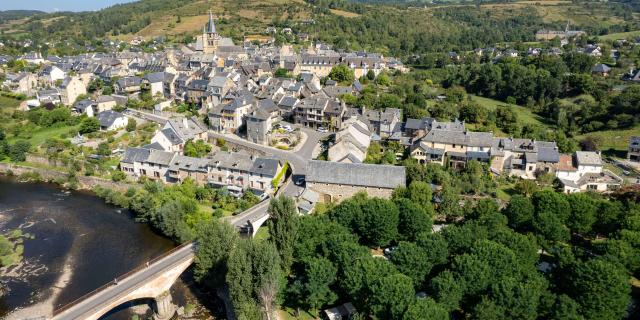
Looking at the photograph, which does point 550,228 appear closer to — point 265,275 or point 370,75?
point 265,275

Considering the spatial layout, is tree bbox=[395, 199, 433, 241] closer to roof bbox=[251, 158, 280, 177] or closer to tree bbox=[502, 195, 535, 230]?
tree bbox=[502, 195, 535, 230]

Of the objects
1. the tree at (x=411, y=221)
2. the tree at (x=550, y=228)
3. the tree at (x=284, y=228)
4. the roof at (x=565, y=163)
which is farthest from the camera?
the roof at (x=565, y=163)

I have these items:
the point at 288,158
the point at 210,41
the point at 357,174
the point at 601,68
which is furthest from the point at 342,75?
the point at 601,68

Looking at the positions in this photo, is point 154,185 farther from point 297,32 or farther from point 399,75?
point 297,32

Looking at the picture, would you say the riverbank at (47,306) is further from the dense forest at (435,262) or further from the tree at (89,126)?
the tree at (89,126)

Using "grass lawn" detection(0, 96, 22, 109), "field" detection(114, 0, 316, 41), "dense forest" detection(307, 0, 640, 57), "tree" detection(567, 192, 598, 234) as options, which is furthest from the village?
"field" detection(114, 0, 316, 41)

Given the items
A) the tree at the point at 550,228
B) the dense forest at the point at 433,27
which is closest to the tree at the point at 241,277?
the tree at the point at 550,228
